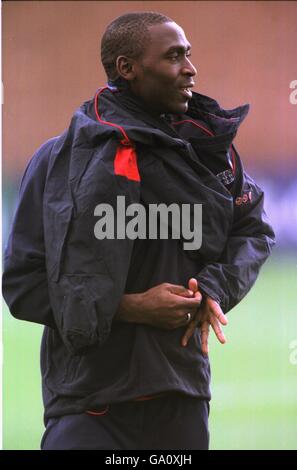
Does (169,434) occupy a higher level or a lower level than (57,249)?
lower

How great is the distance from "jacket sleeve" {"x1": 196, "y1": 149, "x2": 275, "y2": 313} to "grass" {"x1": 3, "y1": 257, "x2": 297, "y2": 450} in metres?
2.14

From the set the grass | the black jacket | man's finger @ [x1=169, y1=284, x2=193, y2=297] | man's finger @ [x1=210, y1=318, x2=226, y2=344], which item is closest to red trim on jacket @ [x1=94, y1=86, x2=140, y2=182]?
the black jacket

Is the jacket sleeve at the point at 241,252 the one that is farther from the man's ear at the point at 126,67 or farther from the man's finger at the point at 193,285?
the man's ear at the point at 126,67

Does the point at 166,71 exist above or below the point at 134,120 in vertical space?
Result: above

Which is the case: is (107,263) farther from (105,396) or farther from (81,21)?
(81,21)

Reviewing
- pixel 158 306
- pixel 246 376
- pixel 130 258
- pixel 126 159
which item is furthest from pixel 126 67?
pixel 246 376

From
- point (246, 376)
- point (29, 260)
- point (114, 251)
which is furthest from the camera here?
point (246, 376)

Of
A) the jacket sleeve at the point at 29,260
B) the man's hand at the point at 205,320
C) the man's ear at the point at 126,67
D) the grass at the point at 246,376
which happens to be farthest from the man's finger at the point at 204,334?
the grass at the point at 246,376

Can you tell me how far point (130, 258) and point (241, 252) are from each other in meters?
0.30

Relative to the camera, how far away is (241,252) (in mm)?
2574

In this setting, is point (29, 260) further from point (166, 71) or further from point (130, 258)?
point (166, 71)

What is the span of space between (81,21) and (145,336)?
16.5 ft
